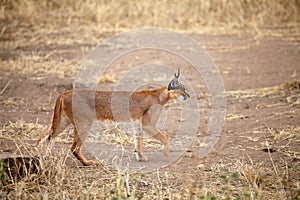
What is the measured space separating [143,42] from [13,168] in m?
10.2

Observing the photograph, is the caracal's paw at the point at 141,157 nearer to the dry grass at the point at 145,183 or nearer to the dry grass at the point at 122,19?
the dry grass at the point at 145,183

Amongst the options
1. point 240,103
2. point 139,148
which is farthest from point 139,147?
point 240,103

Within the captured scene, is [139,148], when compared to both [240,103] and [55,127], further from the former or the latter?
[240,103]

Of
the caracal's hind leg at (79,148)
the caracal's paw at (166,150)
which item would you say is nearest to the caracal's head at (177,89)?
the caracal's paw at (166,150)

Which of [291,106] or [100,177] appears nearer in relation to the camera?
[100,177]

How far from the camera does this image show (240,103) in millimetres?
9492

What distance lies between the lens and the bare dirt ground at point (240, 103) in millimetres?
6336

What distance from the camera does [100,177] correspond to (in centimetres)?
575

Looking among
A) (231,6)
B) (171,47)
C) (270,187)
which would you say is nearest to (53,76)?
(171,47)

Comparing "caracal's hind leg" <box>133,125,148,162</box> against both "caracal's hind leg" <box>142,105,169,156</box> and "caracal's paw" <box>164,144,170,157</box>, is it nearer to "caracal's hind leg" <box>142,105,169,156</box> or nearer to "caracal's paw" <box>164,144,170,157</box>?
"caracal's hind leg" <box>142,105,169,156</box>

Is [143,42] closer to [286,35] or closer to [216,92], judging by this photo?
[286,35]

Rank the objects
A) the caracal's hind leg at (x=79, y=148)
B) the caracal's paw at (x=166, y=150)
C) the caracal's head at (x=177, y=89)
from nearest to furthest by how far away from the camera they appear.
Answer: the caracal's hind leg at (x=79, y=148), the caracal's paw at (x=166, y=150), the caracal's head at (x=177, y=89)

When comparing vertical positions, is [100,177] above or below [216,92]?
below

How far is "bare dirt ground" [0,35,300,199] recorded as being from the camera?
634 centimetres
